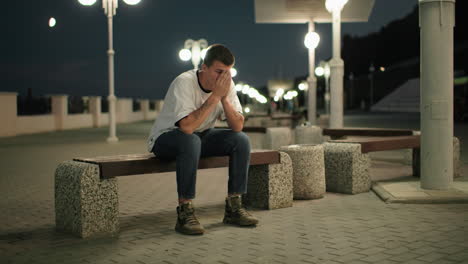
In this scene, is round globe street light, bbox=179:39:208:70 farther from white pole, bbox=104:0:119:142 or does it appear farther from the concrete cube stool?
the concrete cube stool

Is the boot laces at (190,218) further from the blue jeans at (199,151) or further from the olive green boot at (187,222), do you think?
the blue jeans at (199,151)

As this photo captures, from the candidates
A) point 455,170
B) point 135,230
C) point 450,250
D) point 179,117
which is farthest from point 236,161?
point 455,170

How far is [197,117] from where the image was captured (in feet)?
16.1

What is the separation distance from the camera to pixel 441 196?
6.29 metres

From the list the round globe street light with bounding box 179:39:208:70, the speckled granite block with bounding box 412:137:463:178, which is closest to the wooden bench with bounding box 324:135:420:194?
the speckled granite block with bounding box 412:137:463:178

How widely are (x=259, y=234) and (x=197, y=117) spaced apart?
1.15m

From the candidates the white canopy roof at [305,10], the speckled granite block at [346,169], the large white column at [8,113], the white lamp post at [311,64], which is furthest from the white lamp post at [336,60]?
the large white column at [8,113]

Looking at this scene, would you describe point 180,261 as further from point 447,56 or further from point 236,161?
point 447,56

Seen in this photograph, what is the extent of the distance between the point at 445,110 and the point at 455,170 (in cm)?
224

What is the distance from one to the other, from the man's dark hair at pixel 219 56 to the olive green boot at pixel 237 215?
1.26m

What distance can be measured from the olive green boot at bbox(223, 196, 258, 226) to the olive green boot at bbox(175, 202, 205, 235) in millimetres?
427

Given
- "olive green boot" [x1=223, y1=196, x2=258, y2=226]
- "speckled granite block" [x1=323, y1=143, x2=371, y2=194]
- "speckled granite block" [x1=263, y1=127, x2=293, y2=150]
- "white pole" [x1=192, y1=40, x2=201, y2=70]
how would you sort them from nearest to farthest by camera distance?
1. "olive green boot" [x1=223, y1=196, x2=258, y2=226]
2. "speckled granite block" [x1=323, y1=143, x2=371, y2=194]
3. "speckled granite block" [x1=263, y1=127, x2=293, y2=150]
4. "white pole" [x1=192, y1=40, x2=201, y2=70]

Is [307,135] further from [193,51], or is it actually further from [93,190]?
[193,51]

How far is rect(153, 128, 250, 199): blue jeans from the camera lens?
4.88 metres
